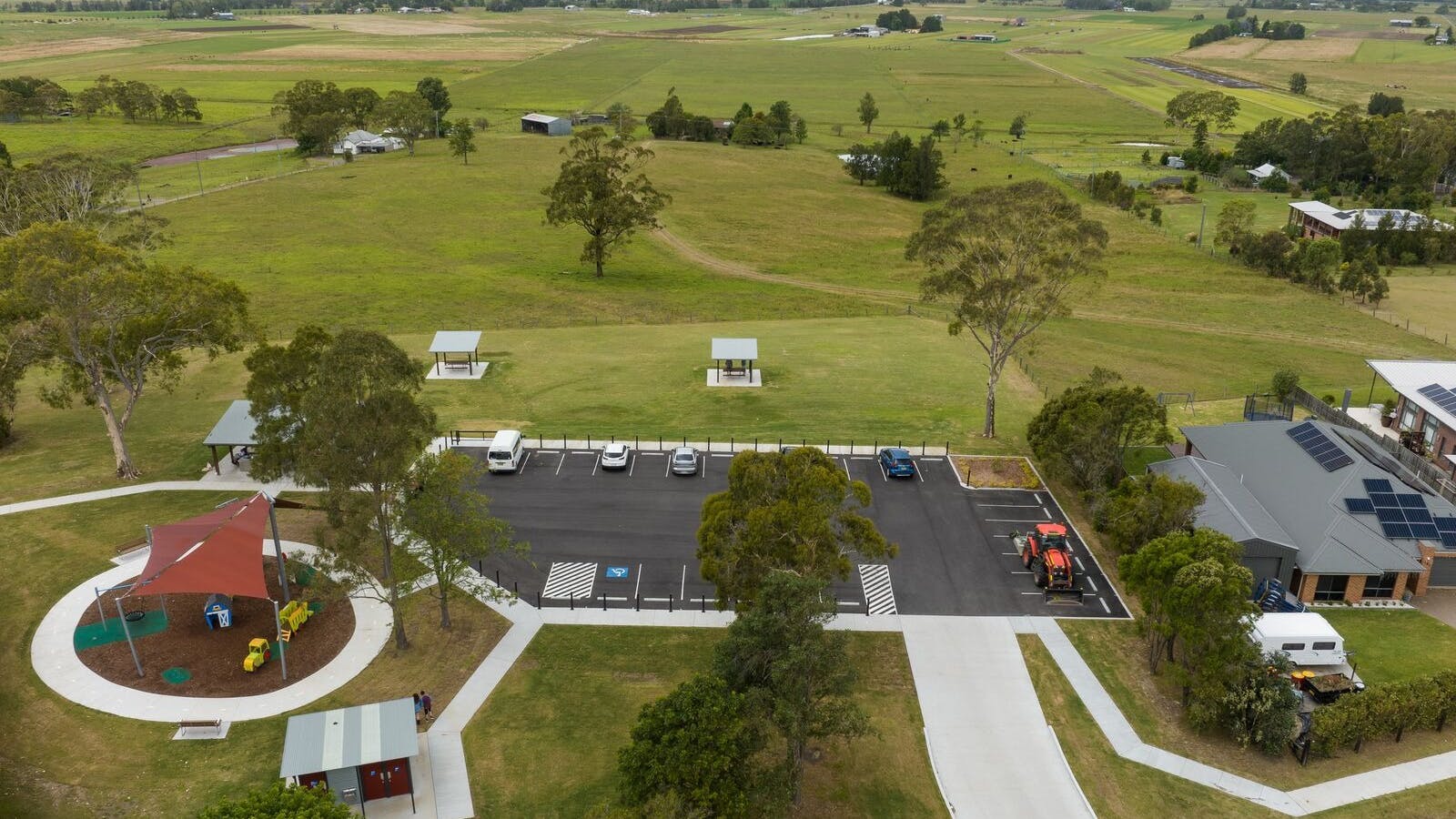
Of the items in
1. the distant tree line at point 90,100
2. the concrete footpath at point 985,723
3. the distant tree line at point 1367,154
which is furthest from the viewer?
the distant tree line at point 90,100

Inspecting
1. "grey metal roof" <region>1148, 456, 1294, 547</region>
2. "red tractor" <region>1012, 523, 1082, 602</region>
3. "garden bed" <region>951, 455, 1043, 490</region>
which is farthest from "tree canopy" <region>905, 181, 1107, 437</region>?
"red tractor" <region>1012, 523, 1082, 602</region>

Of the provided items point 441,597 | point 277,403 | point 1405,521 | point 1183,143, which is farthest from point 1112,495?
point 1183,143

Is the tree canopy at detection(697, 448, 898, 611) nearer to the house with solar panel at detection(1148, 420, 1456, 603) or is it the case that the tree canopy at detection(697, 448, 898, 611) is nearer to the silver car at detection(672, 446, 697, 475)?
the silver car at detection(672, 446, 697, 475)

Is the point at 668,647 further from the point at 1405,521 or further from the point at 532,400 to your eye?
the point at 1405,521

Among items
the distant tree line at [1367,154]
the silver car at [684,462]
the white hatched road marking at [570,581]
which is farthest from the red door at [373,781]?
the distant tree line at [1367,154]

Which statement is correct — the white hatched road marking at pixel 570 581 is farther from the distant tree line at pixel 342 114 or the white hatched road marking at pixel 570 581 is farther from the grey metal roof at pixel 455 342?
the distant tree line at pixel 342 114

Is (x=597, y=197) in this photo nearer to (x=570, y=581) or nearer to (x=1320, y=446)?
(x=570, y=581)


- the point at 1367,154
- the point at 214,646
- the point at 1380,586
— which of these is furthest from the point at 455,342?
the point at 1367,154
